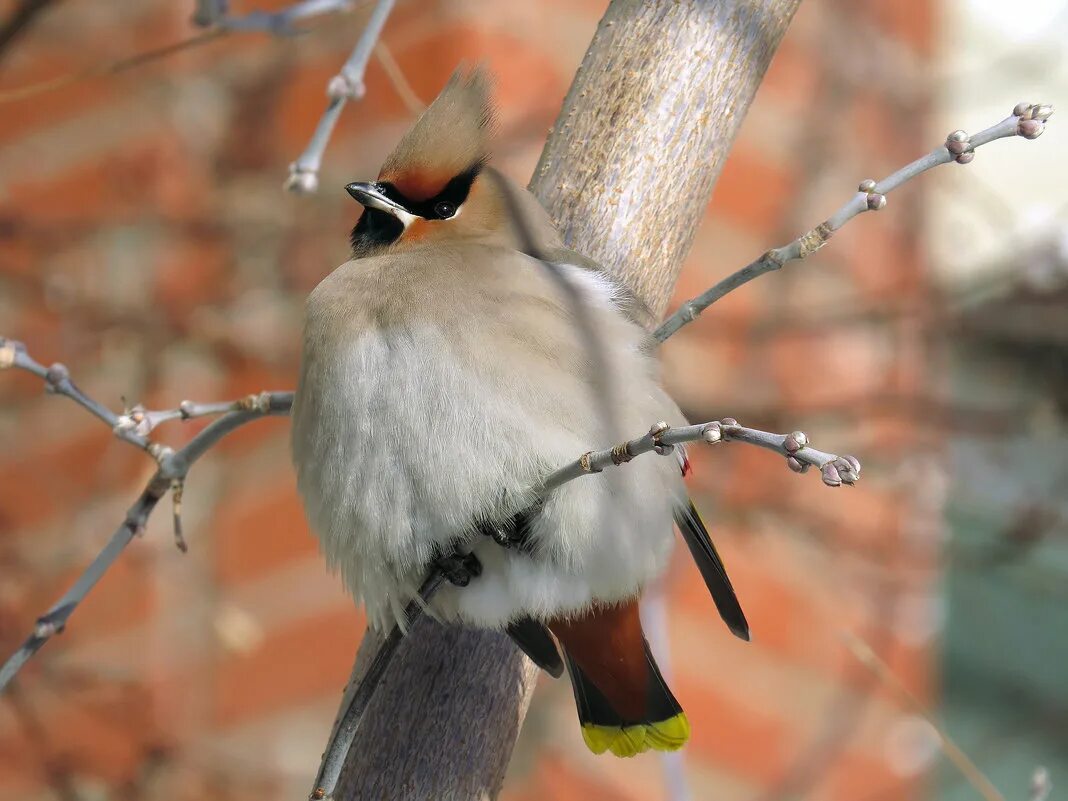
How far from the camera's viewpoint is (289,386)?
3906mm

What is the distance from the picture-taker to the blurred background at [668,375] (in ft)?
12.4

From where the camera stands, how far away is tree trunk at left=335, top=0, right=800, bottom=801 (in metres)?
1.99

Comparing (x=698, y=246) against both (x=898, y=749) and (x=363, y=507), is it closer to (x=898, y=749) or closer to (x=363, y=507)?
(x=898, y=749)

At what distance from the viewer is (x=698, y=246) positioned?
161 inches

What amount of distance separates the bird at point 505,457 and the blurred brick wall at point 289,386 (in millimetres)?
1311

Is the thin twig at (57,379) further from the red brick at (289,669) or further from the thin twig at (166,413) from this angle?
the red brick at (289,669)

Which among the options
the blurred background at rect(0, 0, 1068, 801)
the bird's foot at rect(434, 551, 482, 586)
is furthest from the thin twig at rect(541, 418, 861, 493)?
the blurred background at rect(0, 0, 1068, 801)

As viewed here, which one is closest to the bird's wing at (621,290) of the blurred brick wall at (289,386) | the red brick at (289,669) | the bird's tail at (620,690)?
the bird's tail at (620,690)

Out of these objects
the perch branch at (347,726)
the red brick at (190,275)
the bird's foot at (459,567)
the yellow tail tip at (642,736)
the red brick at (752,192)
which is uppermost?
the red brick at (752,192)

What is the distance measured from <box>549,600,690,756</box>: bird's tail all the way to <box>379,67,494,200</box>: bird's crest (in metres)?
0.76

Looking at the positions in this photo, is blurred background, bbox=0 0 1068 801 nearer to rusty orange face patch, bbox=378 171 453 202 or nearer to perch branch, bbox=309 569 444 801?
rusty orange face patch, bbox=378 171 453 202

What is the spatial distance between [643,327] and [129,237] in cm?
244

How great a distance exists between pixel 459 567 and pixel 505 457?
168mm

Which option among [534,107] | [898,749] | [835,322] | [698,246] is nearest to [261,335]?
[534,107]
